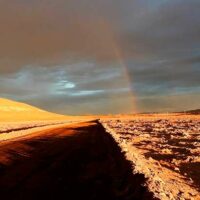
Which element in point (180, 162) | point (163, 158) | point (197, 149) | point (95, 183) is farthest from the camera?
point (197, 149)

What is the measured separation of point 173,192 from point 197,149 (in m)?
9.65

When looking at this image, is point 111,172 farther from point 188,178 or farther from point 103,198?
point 103,198

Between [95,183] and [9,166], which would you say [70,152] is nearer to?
[9,166]

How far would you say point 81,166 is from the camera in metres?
15.9

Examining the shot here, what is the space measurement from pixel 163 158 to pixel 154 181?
612 centimetres

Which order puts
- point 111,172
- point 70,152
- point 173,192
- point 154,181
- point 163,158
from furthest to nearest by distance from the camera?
point 70,152 < point 163,158 < point 111,172 < point 154,181 < point 173,192

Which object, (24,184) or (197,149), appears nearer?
(24,184)

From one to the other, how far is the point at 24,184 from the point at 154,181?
3776mm

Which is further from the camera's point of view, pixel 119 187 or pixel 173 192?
pixel 119 187

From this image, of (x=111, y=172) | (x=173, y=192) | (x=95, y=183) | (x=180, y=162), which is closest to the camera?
(x=173, y=192)

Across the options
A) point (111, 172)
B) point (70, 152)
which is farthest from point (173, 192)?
point (70, 152)

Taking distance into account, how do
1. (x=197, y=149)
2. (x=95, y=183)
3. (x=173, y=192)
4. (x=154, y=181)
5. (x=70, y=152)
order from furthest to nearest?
A: (x=70, y=152) < (x=197, y=149) < (x=95, y=183) < (x=154, y=181) < (x=173, y=192)

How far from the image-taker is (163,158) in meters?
17.3

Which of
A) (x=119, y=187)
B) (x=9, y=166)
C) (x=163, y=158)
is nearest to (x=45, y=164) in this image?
(x=9, y=166)
